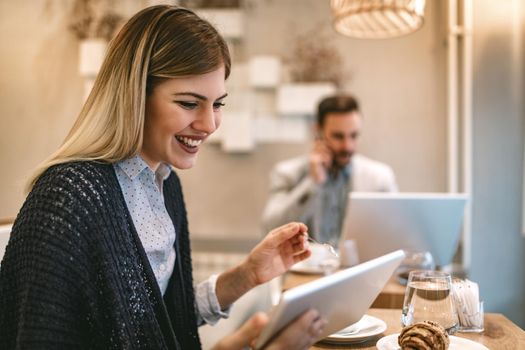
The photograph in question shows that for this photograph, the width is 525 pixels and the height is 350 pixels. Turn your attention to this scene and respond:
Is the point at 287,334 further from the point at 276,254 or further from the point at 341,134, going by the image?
the point at 341,134

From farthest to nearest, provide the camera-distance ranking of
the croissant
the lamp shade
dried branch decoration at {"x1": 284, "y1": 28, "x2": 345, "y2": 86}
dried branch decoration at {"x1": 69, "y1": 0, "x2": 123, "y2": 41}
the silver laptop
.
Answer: dried branch decoration at {"x1": 69, "y1": 0, "x2": 123, "y2": 41}, dried branch decoration at {"x1": 284, "y1": 28, "x2": 345, "y2": 86}, the lamp shade, the silver laptop, the croissant

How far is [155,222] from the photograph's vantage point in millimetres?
1230

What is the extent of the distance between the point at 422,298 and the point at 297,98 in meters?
2.15

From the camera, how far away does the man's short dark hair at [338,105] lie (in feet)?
8.75

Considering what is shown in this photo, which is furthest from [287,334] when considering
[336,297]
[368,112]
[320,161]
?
[368,112]

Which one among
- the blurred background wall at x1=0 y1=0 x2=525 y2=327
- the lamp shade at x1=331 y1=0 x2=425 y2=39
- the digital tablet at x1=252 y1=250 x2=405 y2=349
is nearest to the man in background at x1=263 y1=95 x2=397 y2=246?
the blurred background wall at x1=0 y1=0 x2=525 y2=327

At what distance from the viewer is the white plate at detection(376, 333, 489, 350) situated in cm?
91

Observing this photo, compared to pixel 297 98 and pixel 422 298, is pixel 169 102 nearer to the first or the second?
pixel 422 298

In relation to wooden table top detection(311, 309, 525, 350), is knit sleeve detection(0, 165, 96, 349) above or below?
above

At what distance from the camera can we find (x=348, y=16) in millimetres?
2018

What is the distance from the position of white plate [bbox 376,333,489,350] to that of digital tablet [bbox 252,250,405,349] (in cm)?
7

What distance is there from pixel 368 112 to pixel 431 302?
7.04 feet

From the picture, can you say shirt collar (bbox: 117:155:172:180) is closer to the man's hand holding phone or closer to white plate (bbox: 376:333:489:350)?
white plate (bbox: 376:333:489:350)

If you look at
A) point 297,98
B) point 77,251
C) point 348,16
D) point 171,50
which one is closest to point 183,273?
point 77,251
